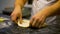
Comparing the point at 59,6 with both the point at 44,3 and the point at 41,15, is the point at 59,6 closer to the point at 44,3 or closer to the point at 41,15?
the point at 41,15

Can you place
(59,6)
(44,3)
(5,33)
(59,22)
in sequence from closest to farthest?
(5,33), (59,6), (59,22), (44,3)

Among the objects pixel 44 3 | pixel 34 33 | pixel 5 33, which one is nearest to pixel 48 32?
pixel 34 33

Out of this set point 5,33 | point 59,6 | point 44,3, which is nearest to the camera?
point 5,33

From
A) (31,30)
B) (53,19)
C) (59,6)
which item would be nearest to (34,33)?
(31,30)

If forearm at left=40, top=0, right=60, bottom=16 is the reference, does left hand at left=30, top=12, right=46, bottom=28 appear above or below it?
below

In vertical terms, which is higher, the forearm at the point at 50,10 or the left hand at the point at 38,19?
the forearm at the point at 50,10

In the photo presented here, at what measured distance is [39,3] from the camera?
106cm

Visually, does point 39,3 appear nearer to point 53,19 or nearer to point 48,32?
point 53,19

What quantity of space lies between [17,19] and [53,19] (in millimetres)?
250

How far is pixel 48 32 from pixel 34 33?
8 centimetres

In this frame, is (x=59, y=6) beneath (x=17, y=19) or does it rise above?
above

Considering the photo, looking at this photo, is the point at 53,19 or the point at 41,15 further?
the point at 53,19

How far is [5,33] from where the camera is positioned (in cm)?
67

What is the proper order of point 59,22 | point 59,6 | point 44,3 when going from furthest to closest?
1. point 44,3
2. point 59,22
3. point 59,6
